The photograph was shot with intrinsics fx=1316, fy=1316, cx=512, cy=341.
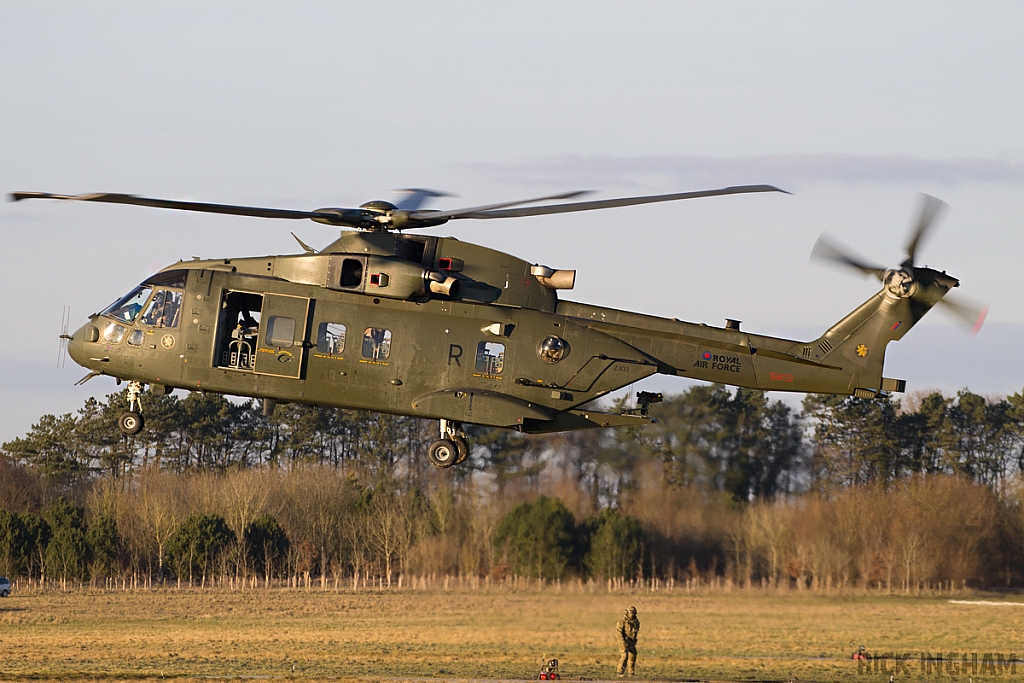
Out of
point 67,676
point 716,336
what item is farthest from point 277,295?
point 67,676

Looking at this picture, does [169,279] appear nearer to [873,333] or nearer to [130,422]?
[130,422]

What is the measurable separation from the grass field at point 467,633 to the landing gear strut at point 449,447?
1088 centimetres

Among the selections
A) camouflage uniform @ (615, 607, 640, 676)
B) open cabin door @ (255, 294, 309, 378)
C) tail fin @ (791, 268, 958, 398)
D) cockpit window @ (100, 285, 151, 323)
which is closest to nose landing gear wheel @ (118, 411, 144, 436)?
cockpit window @ (100, 285, 151, 323)

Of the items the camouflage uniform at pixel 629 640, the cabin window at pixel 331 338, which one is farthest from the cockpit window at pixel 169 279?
the camouflage uniform at pixel 629 640

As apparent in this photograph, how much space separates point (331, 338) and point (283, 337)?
855mm

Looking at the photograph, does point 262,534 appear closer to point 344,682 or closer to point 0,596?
point 0,596

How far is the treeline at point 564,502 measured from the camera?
52.9m

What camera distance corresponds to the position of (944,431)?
65562 millimetres

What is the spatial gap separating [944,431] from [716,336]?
45177 mm

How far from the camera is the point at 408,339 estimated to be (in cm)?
2333

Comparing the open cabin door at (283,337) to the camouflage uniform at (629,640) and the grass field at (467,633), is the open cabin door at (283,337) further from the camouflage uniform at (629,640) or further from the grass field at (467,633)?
the camouflage uniform at (629,640)

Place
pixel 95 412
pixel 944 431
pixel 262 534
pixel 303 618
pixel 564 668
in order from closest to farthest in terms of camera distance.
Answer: pixel 564 668, pixel 303 618, pixel 262 534, pixel 944 431, pixel 95 412

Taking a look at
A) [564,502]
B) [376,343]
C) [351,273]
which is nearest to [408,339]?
[376,343]

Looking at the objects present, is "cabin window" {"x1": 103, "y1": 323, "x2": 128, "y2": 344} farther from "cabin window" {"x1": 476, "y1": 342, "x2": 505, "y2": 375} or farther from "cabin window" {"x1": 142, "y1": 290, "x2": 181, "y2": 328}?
"cabin window" {"x1": 476, "y1": 342, "x2": 505, "y2": 375}
